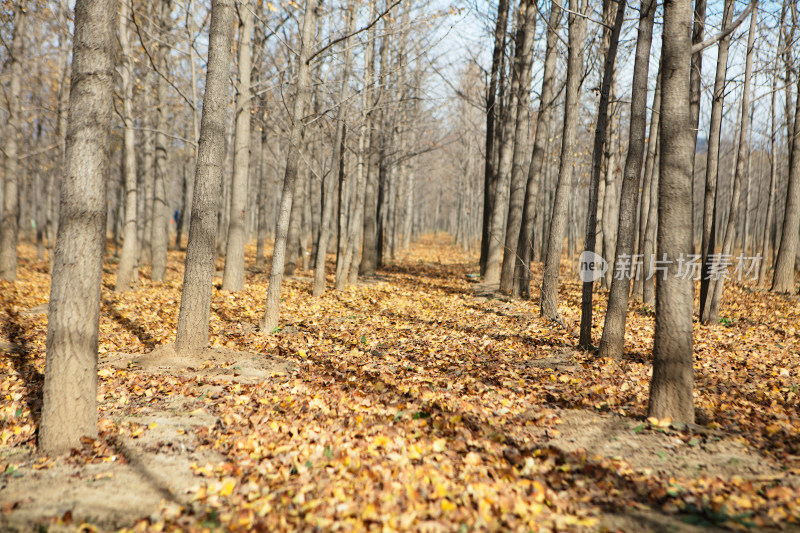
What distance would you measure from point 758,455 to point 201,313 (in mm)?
6225

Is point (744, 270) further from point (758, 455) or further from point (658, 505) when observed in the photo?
point (658, 505)

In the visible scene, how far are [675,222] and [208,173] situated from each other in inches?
214

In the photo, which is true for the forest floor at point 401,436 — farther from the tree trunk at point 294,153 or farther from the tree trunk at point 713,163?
the tree trunk at point 713,163

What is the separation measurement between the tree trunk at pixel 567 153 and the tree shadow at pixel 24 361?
25.4 ft

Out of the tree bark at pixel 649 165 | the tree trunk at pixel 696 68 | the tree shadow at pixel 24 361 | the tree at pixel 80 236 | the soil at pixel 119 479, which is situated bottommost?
the soil at pixel 119 479

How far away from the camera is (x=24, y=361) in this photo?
21.2 ft

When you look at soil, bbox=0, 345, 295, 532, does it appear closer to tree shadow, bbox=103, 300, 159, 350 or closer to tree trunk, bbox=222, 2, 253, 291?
tree shadow, bbox=103, 300, 159, 350

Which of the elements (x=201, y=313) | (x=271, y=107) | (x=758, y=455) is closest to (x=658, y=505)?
(x=758, y=455)

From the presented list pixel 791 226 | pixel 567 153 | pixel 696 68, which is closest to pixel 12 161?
pixel 567 153

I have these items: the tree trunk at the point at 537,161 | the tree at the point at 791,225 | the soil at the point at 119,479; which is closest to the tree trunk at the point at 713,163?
the tree trunk at the point at 537,161

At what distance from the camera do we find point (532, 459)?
4.05 meters

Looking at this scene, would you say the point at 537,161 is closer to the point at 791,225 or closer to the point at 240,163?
the point at 240,163

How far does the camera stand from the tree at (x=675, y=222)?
4605mm

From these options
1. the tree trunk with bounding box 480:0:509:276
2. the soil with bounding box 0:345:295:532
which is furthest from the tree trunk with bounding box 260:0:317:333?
the tree trunk with bounding box 480:0:509:276
